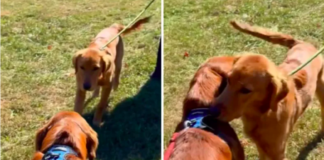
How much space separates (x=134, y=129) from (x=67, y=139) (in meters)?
2.11

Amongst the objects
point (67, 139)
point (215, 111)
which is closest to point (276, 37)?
point (215, 111)

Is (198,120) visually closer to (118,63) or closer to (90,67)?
(90,67)

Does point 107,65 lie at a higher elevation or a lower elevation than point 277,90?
lower

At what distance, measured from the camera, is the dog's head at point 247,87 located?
3.68 meters

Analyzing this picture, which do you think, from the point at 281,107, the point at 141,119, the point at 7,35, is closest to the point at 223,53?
the point at 141,119

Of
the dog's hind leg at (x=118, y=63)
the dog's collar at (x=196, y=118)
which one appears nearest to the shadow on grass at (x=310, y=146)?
the dog's collar at (x=196, y=118)

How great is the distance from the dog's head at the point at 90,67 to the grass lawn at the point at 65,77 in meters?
0.52

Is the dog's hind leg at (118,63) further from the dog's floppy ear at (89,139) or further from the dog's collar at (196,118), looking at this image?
the dog's collar at (196,118)

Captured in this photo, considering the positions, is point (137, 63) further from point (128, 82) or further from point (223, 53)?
point (223, 53)

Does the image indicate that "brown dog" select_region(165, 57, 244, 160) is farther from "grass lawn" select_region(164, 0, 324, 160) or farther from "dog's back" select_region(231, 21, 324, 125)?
"grass lawn" select_region(164, 0, 324, 160)

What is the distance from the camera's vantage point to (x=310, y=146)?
5020 millimetres

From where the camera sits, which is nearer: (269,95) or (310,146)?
(269,95)

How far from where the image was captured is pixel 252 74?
3684 millimetres

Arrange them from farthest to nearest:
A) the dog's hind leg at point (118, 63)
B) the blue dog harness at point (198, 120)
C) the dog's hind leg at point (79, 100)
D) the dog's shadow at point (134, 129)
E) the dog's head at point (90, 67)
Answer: the dog's hind leg at point (118, 63) → the dog's hind leg at point (79, 100) → the dog's head at point (90, 67) → the dog's shadow at point (134, 129) → the blue dog harness at point (198, 120)
